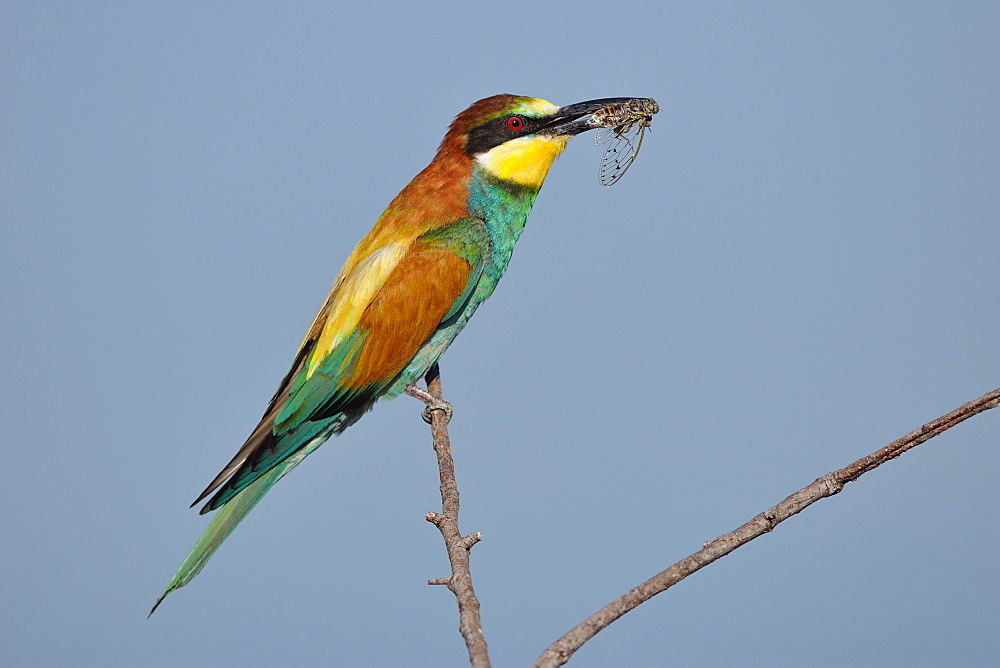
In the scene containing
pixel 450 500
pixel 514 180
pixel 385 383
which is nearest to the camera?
pixel 450 500

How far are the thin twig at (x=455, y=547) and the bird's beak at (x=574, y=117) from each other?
40.9 inches

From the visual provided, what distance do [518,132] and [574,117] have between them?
0.20 meters

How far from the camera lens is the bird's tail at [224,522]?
2.58m

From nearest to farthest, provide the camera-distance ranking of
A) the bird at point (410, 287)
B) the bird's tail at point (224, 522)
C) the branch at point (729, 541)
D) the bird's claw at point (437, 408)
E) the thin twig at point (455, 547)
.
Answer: the branch at point (729, 541), the thin twig at point (455, 547), the bird's tail at point (224, 522), the bird at point (410, 287), the bird's claw at point (437, 408)

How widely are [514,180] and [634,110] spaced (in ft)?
1.56

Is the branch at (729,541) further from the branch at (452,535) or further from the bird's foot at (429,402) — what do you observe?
the bird's foot at (429,402)

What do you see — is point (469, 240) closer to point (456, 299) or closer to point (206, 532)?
point (456, 299)

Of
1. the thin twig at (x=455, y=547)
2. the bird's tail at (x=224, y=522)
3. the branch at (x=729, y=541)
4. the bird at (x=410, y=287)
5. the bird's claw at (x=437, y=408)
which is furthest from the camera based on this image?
the bird's claw at (x=437, y=408)

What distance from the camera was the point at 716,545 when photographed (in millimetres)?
1525

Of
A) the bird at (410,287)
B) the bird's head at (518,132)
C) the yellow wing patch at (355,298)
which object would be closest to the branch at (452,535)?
the bird at (410,287)

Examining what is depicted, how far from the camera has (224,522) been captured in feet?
8.82

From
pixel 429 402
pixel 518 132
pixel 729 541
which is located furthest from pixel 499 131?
pixel 729 541

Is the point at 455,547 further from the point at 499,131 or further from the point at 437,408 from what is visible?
the point at 499,131

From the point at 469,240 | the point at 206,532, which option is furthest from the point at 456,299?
the point at 206,532
